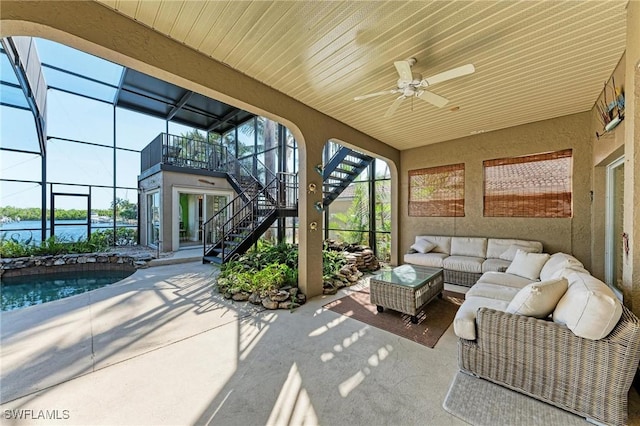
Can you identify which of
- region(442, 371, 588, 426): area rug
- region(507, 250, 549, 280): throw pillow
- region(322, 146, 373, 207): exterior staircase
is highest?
region(322, 146, 373, 207): exterior staircase

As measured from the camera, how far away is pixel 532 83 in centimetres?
340

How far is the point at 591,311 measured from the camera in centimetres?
175

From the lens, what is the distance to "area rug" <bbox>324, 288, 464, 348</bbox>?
9.95 feet

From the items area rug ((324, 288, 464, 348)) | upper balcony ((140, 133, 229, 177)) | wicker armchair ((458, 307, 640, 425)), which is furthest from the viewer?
upper balcony ((140, 133, 229, 177))

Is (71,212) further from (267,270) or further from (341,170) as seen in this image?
(341,170)

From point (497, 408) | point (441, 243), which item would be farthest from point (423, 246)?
point (497, 408)

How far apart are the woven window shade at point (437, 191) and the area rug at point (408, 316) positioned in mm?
2398

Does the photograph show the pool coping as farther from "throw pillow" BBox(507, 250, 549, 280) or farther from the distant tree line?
"throw pillow" BBox(507, 250, 549, 280)

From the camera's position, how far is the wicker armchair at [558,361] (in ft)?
5.49

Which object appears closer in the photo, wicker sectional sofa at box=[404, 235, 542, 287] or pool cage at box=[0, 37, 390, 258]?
wicker sectional sofa at box=[404, 235, 542, 287]

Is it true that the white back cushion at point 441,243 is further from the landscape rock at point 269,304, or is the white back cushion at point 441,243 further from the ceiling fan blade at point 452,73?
the ceiling fan blade at point 452,73

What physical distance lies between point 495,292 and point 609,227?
247 cm

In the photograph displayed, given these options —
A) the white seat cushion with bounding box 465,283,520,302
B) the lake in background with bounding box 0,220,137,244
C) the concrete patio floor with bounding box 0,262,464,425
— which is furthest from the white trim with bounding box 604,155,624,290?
the lake in background with bounding box 0,220,137,244

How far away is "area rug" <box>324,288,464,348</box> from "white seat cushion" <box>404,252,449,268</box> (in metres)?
0.86
